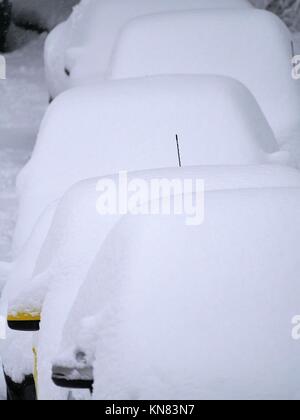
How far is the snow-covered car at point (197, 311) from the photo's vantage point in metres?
2.17

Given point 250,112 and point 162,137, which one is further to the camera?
point 250,112

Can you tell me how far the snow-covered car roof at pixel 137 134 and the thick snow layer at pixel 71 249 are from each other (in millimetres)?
681

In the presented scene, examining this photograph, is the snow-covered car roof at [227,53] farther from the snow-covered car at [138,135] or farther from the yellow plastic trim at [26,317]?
the yellow plastic trim at [26,317]

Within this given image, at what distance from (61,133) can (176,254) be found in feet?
6.23

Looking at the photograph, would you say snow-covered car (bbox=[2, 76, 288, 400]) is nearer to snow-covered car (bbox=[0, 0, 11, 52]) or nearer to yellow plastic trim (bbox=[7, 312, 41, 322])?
yellow plastic trim (bbox=[7, 312, 41, 322])

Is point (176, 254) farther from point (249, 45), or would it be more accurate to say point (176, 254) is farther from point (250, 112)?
point (249, 45)

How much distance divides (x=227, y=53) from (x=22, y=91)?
518 cm

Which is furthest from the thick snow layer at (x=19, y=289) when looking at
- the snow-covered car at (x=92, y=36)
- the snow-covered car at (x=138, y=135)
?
the snow-covered car at (x=92, y=36)

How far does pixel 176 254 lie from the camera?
2.36 m

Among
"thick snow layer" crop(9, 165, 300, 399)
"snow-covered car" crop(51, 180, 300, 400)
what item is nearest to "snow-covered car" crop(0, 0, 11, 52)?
"thick snow layer" crop(9, 165, 300, 399)

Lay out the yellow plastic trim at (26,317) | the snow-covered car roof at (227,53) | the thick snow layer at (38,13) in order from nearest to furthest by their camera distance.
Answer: the yellow plastic trim at (26,317), the snow-covered car roof at (227,53), the thick snow layer at (38,13)

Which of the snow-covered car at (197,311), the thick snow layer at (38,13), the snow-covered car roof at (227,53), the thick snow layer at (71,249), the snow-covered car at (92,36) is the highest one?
the snow-covered car at (197,311)

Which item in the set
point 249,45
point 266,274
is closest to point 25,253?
point 266,274

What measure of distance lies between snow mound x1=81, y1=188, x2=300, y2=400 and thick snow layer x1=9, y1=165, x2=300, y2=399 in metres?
0.17
